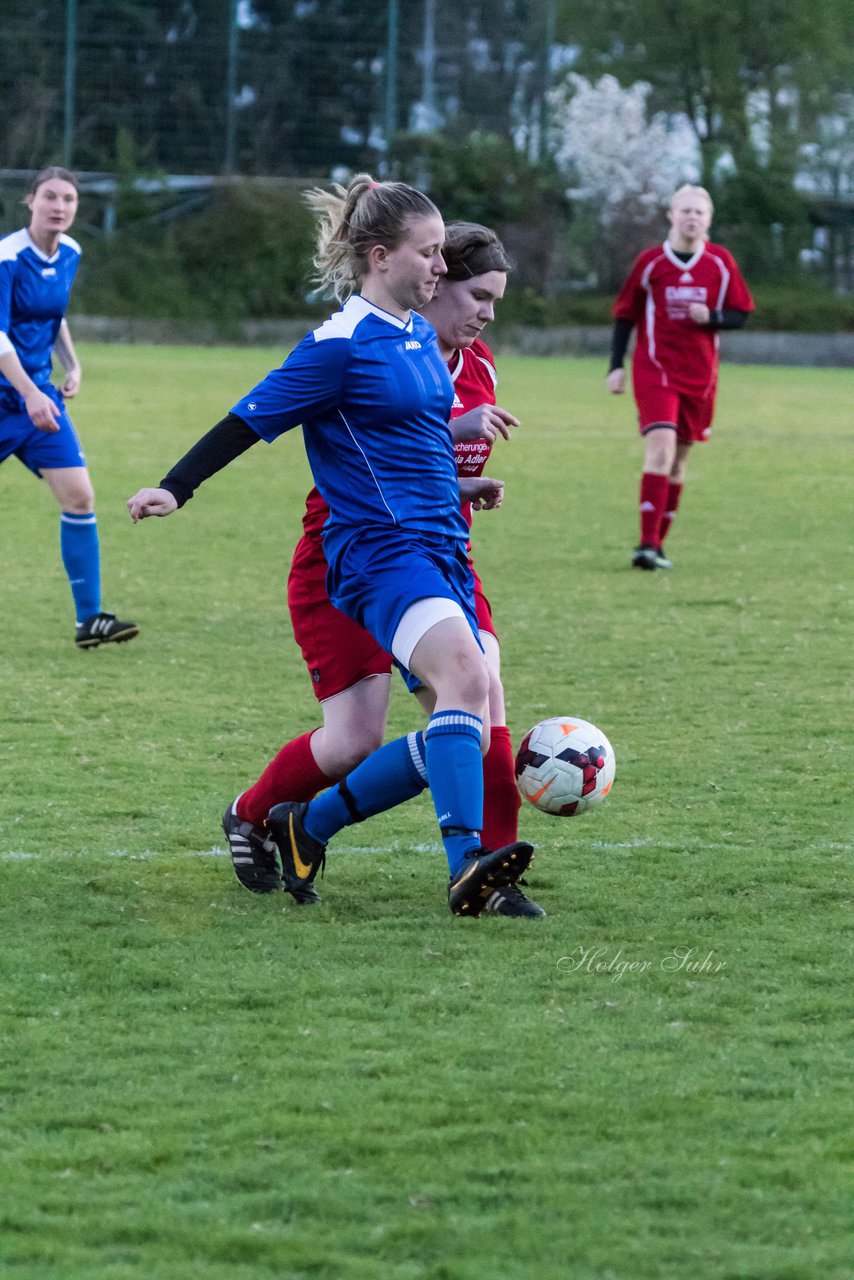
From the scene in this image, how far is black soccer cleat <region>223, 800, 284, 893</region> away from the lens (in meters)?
4.85

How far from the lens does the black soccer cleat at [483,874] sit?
4160 mm

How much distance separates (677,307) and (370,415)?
297 inches

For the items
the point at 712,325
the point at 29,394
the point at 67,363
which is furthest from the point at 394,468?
the point at 712,325

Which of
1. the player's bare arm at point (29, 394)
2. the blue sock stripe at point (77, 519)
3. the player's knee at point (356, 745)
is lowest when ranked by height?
the blue sock stripe at point (77, 519)

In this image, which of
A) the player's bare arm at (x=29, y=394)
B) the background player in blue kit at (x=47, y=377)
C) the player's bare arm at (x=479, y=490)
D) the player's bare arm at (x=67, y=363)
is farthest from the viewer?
the player's bare arm at (x=67, y=363)

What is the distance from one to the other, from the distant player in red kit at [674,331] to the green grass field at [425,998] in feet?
8.19

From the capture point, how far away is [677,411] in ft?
38.0

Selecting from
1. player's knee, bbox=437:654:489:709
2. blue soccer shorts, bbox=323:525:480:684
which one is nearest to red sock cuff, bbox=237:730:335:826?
blue soccer shorts, bbox=323:525:480:684

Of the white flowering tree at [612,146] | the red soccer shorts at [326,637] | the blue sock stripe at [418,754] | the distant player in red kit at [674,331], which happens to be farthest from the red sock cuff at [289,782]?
the white flowering tree at [612,146]

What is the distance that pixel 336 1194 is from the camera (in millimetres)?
2926

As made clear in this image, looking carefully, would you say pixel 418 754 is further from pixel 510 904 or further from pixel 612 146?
pixel 612 146

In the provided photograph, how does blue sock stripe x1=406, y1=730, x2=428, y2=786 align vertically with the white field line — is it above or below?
above

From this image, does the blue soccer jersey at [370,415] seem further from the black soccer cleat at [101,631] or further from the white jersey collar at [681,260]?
the white jersey collar at [681,260]

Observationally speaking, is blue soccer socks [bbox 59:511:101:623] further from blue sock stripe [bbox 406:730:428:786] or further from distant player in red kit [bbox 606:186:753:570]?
blue sock stripe [bbox 406:730:428:786]
